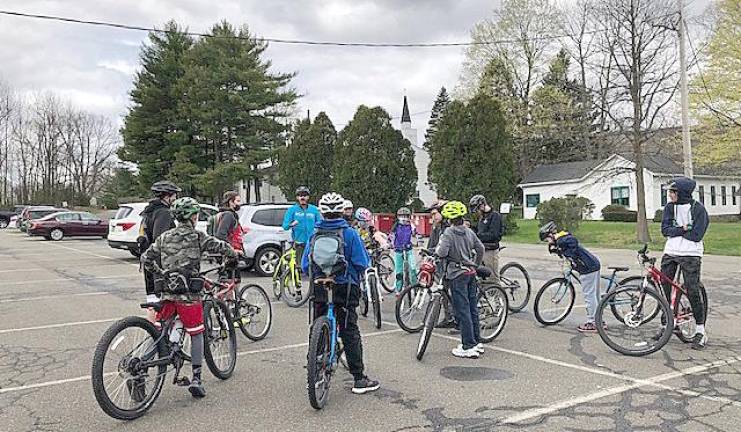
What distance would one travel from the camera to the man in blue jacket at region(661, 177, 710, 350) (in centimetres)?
719

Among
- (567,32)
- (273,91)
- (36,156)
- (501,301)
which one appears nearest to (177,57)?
(273,91)

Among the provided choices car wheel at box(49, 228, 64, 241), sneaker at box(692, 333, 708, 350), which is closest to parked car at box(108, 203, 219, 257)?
sneaker at box(692, 333, 708, 350)

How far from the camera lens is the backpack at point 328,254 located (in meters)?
5.38

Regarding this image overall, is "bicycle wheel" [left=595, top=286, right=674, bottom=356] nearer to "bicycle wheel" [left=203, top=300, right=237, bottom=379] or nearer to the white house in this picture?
"bicycle wheel" [left=203, top=300, right=237, bottom=379]

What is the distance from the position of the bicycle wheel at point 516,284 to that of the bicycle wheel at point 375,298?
1.94 m

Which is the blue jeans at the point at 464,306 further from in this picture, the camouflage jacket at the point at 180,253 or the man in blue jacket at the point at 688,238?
the camouflage jacket at the point at 180,253

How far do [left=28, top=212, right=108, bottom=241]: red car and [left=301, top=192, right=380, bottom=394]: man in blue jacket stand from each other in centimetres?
3143

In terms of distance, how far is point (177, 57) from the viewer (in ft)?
151

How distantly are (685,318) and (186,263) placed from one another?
5.65 metres

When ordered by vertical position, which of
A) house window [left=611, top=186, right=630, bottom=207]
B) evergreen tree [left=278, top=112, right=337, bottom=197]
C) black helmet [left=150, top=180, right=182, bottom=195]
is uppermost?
evergreen tree [left=278, top=112, right=337, bottom=197]

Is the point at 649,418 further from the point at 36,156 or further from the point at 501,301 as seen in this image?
the point at 36,156

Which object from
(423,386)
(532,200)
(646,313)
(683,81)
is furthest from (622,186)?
(423,386)

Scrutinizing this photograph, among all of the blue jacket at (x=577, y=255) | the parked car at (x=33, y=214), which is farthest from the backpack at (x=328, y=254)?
the parked car at (x=33, y=214)

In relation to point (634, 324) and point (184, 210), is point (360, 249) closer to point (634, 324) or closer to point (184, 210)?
point (184, 210)
